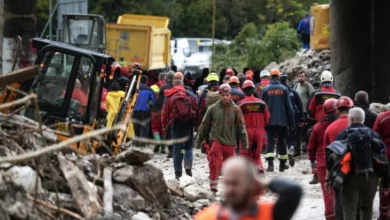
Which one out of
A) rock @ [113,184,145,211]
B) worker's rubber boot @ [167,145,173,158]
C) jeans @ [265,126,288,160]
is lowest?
worker's rubber boot @ [167,145,173,158]

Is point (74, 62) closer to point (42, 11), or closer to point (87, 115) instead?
point (87, 115)

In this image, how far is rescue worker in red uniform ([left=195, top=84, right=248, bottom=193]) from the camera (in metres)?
16.7

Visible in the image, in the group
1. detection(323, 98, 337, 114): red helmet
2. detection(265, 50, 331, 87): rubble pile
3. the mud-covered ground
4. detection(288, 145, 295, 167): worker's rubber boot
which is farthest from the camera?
detection(265, 50, 331, 87): rubble pile

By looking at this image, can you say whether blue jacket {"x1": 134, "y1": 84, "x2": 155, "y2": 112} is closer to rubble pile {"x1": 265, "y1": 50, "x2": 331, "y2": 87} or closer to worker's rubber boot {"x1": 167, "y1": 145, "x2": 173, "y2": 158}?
worker's rubber boot {"x1": 167, "y1": 145, "x2": 173, "y2": 158}

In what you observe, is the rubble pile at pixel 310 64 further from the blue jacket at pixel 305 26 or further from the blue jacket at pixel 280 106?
the blue jacket at pixel 280 106

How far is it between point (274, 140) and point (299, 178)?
1136 millimetres

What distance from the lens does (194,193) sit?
13.8 metres

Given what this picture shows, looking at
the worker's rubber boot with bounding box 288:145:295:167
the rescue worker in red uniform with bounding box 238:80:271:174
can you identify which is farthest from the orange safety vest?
the worker's rubber boot with bounding box 288:145:295:167

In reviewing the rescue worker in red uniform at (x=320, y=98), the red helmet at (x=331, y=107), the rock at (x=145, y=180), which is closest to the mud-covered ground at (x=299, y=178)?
the rescue worker in red uniform at (x=320, y=98)

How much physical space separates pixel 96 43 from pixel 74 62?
19469 millimetres

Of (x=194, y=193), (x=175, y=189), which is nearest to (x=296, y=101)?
(x=194, y=193)

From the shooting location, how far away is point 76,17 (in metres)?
33.9

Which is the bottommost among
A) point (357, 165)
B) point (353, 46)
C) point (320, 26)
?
point (357, 165)

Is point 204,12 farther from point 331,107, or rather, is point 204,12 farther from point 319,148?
point 319,148
